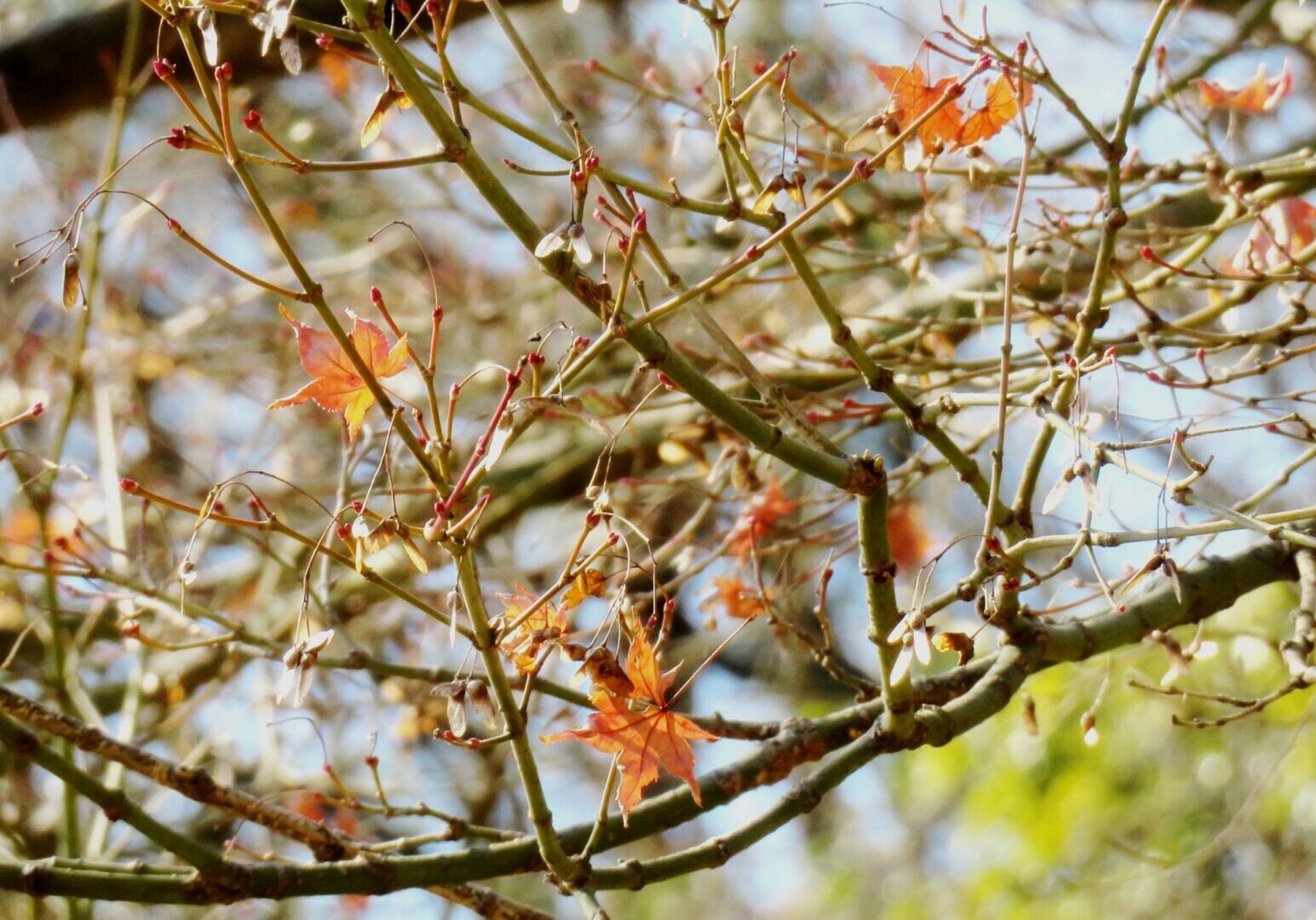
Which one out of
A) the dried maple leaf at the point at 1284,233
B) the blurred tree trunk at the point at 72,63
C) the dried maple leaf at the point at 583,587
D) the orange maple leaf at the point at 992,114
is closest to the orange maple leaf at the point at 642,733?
the dried maple leaf at the point at 583,587

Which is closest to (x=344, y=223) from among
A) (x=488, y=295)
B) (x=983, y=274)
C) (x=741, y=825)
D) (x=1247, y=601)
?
(x=488, y=295)

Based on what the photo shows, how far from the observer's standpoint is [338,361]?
1.01m

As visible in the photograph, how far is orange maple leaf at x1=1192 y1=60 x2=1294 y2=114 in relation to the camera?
154 centimetres

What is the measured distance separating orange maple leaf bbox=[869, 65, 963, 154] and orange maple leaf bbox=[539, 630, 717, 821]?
543mm

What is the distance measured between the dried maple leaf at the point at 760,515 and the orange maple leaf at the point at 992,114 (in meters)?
0.57

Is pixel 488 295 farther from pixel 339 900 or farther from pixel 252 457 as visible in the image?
pixel 339 900

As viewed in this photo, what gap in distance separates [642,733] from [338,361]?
0.38m

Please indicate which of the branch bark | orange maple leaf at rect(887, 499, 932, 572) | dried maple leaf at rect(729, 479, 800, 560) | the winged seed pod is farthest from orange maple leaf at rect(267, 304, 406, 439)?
orange maple leaf at rect(887, 499, 932, 572)

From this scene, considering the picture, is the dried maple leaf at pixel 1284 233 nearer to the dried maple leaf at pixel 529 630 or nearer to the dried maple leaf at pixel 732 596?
the dried maple leaf at pixel 732 596

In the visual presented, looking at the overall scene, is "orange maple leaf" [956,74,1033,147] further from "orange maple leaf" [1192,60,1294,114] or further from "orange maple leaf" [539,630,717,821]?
"orange maple leaf" [539,630,717,821]

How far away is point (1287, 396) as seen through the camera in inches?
46.6

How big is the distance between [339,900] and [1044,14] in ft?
7.50

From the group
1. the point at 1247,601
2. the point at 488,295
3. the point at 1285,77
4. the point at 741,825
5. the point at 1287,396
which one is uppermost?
the point at 488,295

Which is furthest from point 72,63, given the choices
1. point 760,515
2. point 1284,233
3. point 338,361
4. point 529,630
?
point 1284,233
